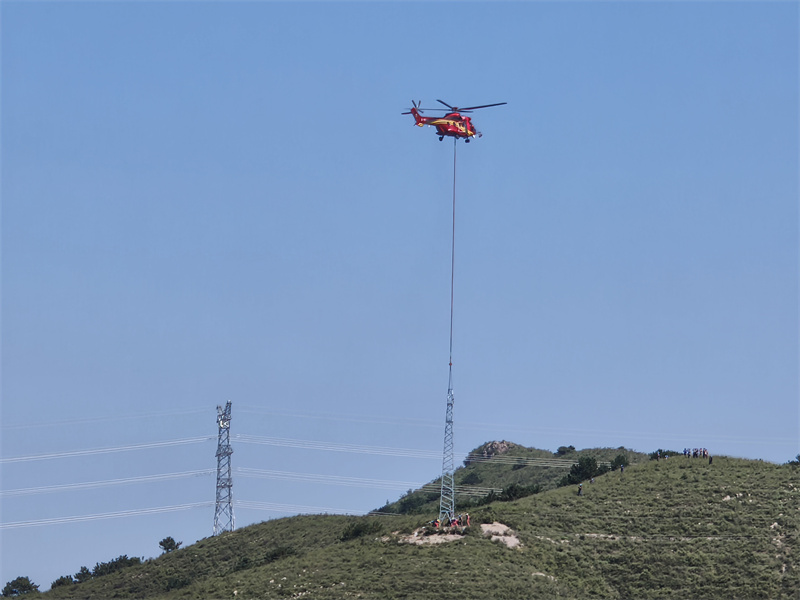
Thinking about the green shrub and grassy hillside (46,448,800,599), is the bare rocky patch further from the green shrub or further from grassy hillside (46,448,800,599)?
the green shrub

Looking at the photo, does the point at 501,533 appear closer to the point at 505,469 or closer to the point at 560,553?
the point at 560,553

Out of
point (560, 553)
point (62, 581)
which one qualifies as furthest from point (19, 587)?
point (560, 553)

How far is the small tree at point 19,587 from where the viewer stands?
125188 millimetres

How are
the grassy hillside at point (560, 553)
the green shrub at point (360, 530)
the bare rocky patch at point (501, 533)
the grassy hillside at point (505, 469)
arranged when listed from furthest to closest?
the grassy hillside at point (505, 469), the green shrub at point (360, 530), the bare rocky patch at point (501, 533), the grassy hillside at point (560, 553)

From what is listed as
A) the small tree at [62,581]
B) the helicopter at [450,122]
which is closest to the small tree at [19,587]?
the small tree at [62,581]

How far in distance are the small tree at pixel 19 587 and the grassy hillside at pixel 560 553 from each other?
671 cm

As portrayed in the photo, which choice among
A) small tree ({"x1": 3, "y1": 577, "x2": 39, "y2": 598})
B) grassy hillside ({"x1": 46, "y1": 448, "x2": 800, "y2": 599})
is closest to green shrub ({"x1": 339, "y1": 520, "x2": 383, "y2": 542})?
grassy hillside ({"x1": 46, "y1": 448, "x2": 800, "y2": 599})

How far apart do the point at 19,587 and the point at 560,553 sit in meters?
57.1

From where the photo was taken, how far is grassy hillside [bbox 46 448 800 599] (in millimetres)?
97438

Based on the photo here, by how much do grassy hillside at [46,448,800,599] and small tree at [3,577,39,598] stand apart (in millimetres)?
6714

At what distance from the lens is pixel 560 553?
344 ft

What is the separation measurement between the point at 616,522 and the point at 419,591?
1001 inches

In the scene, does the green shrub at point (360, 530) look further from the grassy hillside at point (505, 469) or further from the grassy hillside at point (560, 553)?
the grassy hillside at point (505, 469)

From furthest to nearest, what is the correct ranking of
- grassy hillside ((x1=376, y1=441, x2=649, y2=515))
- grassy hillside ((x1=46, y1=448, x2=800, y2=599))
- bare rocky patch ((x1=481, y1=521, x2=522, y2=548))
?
grassy hillside ((x1=376, y1=441, x2=649, y2=515))
bare rocky patch ((x1=481, y1=521, x2=522, y2=548))
grassy hillside ((x1=46, y1=448, x2=800, y2=599))
